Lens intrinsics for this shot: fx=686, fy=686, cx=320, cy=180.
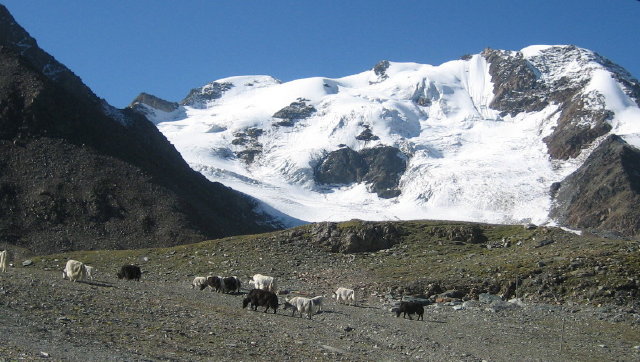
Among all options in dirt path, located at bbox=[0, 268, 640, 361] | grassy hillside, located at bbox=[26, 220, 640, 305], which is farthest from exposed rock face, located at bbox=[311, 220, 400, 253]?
dirt path, located at bbox=[0, 268, 640, 361]

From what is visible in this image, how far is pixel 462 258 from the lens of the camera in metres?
53.4

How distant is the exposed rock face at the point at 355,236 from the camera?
57781mm

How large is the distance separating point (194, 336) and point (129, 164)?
10844 cm

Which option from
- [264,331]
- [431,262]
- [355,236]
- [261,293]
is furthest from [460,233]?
[264,331]

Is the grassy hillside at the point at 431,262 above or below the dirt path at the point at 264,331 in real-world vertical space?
above

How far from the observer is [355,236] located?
58.1 m

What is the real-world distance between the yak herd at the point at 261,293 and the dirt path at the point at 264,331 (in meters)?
0.69

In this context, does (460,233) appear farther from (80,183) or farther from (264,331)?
(80,183)

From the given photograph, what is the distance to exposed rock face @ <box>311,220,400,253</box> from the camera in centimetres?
5778

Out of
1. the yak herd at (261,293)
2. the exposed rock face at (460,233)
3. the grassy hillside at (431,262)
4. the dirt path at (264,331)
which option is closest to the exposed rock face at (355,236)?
the grassy hillside at (431,262)

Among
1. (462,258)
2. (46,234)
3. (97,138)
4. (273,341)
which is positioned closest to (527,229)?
(462,258)

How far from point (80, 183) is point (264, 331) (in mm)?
95959

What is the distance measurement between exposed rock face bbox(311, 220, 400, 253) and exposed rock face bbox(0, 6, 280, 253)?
52323mm

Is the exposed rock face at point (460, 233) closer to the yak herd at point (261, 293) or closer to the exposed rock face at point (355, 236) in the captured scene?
the exposed rock face at point (355, 236)
